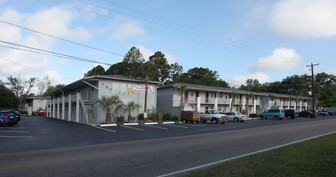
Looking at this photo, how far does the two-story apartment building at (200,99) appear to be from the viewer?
38.3 meters

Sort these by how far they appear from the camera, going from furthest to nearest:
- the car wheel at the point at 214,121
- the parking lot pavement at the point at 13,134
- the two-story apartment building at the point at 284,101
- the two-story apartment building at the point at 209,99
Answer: the two-story apartment building at the point at 284,101
the two-story apartment building at the point at 209,99
the car wheel at the point at 214,121
the parking lot pavement at the point at 13,134

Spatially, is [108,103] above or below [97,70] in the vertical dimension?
below

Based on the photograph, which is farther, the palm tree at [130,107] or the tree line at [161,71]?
the tree line at [161,71]

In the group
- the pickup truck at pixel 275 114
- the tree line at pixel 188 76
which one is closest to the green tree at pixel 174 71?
the tree line at pixel 188 76

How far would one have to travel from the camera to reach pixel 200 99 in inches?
1638

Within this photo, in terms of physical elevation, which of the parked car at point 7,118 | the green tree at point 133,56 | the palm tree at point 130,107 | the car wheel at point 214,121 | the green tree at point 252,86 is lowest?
the car wheel at point 214,121

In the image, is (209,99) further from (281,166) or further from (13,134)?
(281,166)

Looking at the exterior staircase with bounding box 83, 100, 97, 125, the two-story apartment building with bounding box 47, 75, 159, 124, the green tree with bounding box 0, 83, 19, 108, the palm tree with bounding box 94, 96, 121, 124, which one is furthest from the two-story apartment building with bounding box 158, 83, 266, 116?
the green tree with bounding box 0, 83, 19, 108

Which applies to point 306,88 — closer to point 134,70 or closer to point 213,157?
point 134,70

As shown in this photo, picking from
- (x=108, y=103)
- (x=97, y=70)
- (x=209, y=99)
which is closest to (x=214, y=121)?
(x=209, y=99)

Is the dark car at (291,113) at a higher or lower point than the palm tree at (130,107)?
lower

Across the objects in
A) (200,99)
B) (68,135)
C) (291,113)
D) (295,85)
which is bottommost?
(68,135)

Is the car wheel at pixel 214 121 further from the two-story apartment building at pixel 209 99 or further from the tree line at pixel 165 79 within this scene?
the tree line at pixel 165 79

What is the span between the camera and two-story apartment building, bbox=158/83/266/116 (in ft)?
126
